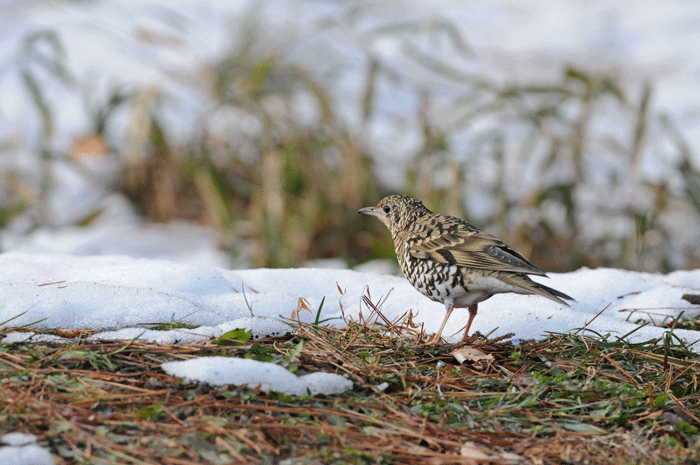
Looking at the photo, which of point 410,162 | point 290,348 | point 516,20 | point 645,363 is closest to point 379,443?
point 290,348

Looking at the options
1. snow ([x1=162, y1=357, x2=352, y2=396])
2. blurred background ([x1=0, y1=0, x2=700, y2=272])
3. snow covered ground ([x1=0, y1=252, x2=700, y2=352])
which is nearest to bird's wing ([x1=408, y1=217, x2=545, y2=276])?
snow covered ground ([x1=0, y1=252, x2=700, y2=352])

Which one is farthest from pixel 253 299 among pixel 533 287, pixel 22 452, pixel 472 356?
pixel 22 452

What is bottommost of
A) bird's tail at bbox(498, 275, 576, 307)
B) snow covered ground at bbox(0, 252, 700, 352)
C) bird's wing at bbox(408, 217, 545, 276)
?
snow covered ground at bbox(0, 252, 700, 352)

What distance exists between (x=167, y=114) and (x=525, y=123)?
4.18 metres

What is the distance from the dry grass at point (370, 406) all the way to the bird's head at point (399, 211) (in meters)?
1.12

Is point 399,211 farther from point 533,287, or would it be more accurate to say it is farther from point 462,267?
point 533,287

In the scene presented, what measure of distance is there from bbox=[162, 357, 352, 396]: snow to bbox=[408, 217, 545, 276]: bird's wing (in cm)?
101

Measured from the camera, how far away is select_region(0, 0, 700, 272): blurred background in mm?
6188

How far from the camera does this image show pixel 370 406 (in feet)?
6.39

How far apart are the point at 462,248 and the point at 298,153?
12.4ft

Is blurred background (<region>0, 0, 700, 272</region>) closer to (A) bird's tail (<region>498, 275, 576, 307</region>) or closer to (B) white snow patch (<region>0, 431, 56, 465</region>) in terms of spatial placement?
(A) bird's tail (<region>498, 275, 576, 307</region>)

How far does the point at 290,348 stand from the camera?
2277mm

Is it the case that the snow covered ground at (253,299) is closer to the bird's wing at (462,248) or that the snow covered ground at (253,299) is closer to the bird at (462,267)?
the bird at (462,267)

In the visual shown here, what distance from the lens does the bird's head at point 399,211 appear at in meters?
3.42
